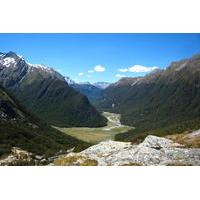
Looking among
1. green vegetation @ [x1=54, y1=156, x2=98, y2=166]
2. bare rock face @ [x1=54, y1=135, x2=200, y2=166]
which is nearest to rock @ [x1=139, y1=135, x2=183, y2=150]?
bare rock face @ [x1=54, y1=135, x2=200, y2=166]

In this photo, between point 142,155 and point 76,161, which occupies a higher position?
point 142,155

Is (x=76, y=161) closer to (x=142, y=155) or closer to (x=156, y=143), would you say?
(x=142, y=155)

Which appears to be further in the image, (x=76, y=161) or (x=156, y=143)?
(x=156, y=143)

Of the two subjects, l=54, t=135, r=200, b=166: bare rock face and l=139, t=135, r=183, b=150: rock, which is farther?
l=139, t=135, r=183, b=150: rock

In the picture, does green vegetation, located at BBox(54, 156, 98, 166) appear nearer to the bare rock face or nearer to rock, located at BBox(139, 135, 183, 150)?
the bare rock face

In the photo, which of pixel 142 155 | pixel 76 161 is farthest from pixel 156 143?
pixel 76 161

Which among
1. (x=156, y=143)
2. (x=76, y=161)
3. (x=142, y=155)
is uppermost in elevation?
(x=156, y=143)

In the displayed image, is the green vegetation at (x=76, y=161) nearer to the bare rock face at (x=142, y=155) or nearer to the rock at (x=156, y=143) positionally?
the bare rock face at (x=142, y=155)

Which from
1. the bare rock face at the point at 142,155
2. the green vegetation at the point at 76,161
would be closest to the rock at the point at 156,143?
the bare rock face at the point at 142,155

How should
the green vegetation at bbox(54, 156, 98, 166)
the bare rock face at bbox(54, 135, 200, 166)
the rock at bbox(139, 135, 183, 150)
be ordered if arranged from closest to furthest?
1. the bare rock face at bbox(54, 135, 200, 166)
2. the green vegetation at bbox(54, 156, 98, 166)
3. the rock at bbox(139, 135, 183, 150)
